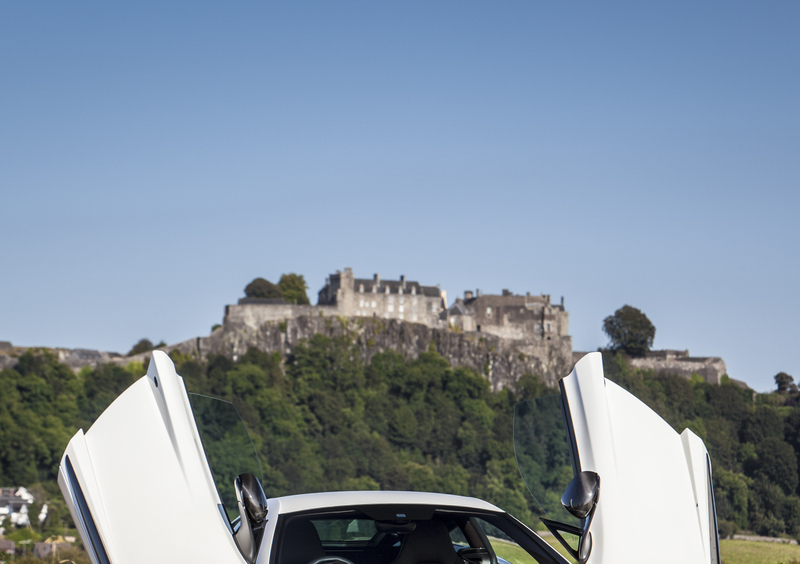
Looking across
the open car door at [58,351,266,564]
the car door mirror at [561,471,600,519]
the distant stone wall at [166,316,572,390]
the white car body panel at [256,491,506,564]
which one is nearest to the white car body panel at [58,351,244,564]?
the open car door at [58,351,266,564]

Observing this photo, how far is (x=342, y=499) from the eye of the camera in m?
4.12

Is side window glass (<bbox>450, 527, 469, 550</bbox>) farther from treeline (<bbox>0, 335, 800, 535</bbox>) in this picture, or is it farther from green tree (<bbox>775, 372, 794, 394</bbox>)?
green tree (<bbox>775, 372, 794, 394</bbox>)

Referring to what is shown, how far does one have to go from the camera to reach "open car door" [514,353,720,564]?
12.0 feet

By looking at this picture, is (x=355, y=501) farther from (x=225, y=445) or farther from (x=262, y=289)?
(x=262, y=289)

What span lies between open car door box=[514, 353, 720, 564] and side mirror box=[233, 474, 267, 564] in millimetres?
1196

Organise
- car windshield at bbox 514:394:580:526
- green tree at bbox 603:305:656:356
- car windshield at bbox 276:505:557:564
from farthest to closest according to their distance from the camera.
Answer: green tree at bbox 603:305:656:356
car windshield at bbox 514:394:580:526
car windshield at bbox 276:505:557:564

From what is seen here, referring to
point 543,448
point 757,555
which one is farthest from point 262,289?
point 543,448

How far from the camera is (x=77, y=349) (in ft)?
348

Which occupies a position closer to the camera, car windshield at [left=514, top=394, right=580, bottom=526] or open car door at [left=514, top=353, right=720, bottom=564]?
open car door at [left=514, top=353, right=720, bottom=564]

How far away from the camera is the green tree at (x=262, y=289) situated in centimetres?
11356

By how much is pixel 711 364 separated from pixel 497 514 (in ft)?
360

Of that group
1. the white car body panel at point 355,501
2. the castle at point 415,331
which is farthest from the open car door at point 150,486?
the castle at point 415,331

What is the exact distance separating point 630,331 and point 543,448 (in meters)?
111

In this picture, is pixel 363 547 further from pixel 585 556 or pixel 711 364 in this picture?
pixel 711 364
